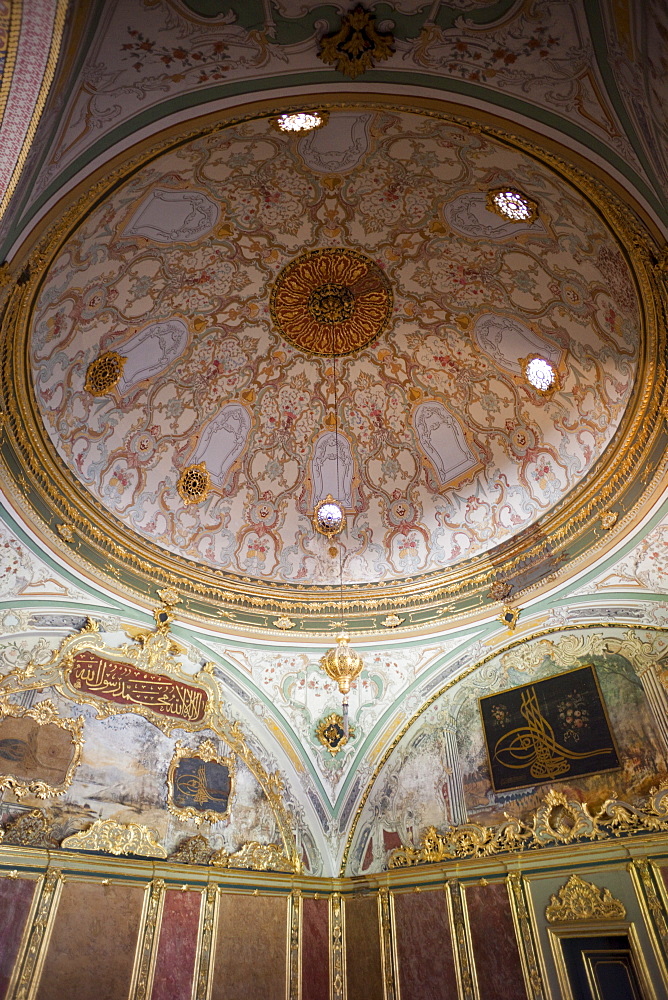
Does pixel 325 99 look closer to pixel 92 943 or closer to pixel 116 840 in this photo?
pixel 116 840

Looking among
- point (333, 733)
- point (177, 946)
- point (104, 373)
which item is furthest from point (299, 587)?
point (177, 946)

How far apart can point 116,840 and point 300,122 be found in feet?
31.8

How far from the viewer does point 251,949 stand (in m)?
8.99

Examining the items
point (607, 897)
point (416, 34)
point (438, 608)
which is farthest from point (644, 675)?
point (416, 34)

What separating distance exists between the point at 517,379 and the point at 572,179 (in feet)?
13.7

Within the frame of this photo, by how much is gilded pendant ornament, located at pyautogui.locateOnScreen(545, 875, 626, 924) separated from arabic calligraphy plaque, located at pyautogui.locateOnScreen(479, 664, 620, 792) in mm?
1323

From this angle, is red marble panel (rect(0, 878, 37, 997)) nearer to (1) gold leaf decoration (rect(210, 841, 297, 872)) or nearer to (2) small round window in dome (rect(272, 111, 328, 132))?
(1) gold leaf decoration (rect(210, 841, 297, 872))

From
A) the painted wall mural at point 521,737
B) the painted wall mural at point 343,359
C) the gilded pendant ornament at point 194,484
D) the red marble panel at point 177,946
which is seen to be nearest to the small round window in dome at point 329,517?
the painted wall mural at point 343,359

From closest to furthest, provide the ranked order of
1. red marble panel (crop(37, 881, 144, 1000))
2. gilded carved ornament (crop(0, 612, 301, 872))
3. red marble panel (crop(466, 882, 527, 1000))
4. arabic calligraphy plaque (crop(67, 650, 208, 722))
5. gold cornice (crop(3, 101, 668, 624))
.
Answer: gold cornice (crop(3, 101, 668, 624)), red marble panel (crop(37, 881, 144, 1000)), red marble panel (crop(466, 882, 527, 1000)), gilded carved ornament (crop(0, 612, 301, 872)), arabic calligraphy plaque (crop(67, 650, 208, 722))

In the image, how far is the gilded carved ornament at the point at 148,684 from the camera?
→ 9289mm

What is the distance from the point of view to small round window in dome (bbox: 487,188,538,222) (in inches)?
316

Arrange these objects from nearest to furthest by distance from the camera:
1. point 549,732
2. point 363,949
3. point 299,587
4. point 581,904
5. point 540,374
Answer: point 581,904 → point 549,732 → point 363,949 → point 540,374 → point 299,587

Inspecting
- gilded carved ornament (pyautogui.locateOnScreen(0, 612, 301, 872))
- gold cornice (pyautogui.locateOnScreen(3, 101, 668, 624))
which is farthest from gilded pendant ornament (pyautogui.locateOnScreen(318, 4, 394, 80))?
gilded carved ornament (pyautogui.locateOnScreen(0, 612, 301, 872))

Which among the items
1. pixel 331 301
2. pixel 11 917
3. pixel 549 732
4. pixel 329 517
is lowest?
pixel 11 917
